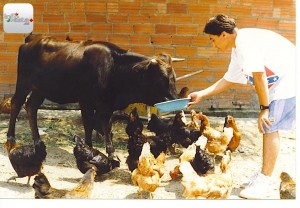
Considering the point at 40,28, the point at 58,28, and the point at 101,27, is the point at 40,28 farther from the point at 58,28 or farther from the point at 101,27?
the point at 101,27

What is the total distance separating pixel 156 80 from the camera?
6.72m

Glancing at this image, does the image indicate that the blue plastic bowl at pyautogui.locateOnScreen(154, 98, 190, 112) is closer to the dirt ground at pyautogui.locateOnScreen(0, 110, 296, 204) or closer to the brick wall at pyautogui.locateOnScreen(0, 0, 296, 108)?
the dirt ground at pyautogui.locateOnScreen(0, 110, 296, 204)

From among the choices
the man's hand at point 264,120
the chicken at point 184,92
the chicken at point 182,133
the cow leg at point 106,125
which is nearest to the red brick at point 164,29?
the chicken at point 184,92

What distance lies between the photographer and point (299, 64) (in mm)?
5641

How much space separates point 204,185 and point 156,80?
197 cm

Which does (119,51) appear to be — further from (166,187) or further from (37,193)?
(37,193)

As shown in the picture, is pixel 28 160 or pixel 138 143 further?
pixel 138 143

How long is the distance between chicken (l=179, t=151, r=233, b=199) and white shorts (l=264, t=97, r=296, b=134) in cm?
72

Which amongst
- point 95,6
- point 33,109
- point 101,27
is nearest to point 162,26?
point 101,27

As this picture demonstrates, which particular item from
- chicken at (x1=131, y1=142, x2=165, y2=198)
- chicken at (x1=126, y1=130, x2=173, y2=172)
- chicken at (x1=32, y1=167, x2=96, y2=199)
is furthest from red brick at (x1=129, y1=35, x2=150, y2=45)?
chicken at (x1=32, y1=167, x2=96, y2=199)

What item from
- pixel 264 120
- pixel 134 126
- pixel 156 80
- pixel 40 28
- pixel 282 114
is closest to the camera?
pixel 264 120

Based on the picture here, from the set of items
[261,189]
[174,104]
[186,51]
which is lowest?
[261,189]
